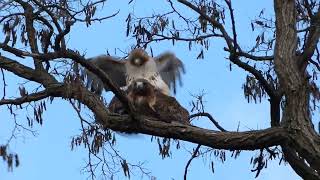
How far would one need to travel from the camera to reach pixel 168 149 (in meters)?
8.52

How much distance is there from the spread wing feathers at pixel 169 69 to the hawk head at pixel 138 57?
0.47 m

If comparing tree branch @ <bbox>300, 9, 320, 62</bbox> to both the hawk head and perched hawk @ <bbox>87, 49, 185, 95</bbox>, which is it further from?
the hawk head

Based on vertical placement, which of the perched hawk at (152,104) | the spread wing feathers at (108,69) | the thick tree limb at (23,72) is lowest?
the perched hawk at (152,104)

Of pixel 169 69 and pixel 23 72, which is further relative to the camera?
pixel 169 69

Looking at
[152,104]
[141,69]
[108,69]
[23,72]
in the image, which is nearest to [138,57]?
[141,69]

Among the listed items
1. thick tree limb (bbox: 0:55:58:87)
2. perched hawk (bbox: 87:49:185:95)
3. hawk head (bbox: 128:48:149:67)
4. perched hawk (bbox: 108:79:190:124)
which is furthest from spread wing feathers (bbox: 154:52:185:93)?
thick tree limb (bbox: 0:55:58:87)

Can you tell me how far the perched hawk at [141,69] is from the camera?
971cm

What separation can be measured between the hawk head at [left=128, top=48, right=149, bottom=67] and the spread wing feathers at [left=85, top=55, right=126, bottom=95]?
194mm

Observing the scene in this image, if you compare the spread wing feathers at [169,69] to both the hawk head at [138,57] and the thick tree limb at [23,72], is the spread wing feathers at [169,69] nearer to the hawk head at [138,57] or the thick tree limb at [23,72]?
the hawk head at [138,57]

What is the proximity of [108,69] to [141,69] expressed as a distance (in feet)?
1.41

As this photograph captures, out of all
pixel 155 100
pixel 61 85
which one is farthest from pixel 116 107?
pixel 61 85

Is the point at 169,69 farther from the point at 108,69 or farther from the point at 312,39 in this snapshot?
the point at 312,39

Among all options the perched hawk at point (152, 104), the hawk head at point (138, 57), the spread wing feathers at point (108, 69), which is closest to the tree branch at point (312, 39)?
the perched hawk at point (152, 104)

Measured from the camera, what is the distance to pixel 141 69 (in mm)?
9766
